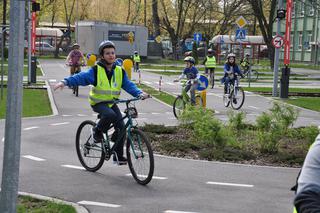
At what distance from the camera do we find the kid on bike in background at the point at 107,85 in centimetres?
812

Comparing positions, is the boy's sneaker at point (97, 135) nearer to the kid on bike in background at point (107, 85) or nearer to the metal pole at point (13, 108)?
the kid on bike in background at point (107, 85)

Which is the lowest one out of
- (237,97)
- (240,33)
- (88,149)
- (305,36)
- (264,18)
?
(237,97)

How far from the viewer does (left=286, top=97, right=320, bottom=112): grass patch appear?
2079 cm

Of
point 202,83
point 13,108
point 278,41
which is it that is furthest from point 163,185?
point 278,41

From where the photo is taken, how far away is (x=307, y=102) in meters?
22.5

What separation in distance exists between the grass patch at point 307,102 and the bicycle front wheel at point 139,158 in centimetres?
1285

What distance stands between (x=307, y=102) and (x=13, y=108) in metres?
18.9

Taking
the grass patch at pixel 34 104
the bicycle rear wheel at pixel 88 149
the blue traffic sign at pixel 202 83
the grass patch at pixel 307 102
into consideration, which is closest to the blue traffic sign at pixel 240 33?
the grass patch at pixel 307 102

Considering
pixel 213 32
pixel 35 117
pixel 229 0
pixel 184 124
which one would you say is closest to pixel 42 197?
pixel 184 124

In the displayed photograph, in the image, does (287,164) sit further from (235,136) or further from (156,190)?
(156,190)

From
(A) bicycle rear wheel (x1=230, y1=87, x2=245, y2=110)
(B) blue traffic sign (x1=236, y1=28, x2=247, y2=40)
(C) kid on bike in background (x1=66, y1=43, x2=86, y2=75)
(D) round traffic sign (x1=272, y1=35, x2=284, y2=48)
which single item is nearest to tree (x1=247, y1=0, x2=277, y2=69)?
(B) blue traffic sign (x1=236, y1=28, x2=247, y2=40)

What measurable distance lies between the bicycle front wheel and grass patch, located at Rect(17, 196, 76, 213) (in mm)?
1445

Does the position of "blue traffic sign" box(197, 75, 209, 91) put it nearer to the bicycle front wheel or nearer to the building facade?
the bicycle front wheel

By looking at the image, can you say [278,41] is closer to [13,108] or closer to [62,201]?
[62,201]
